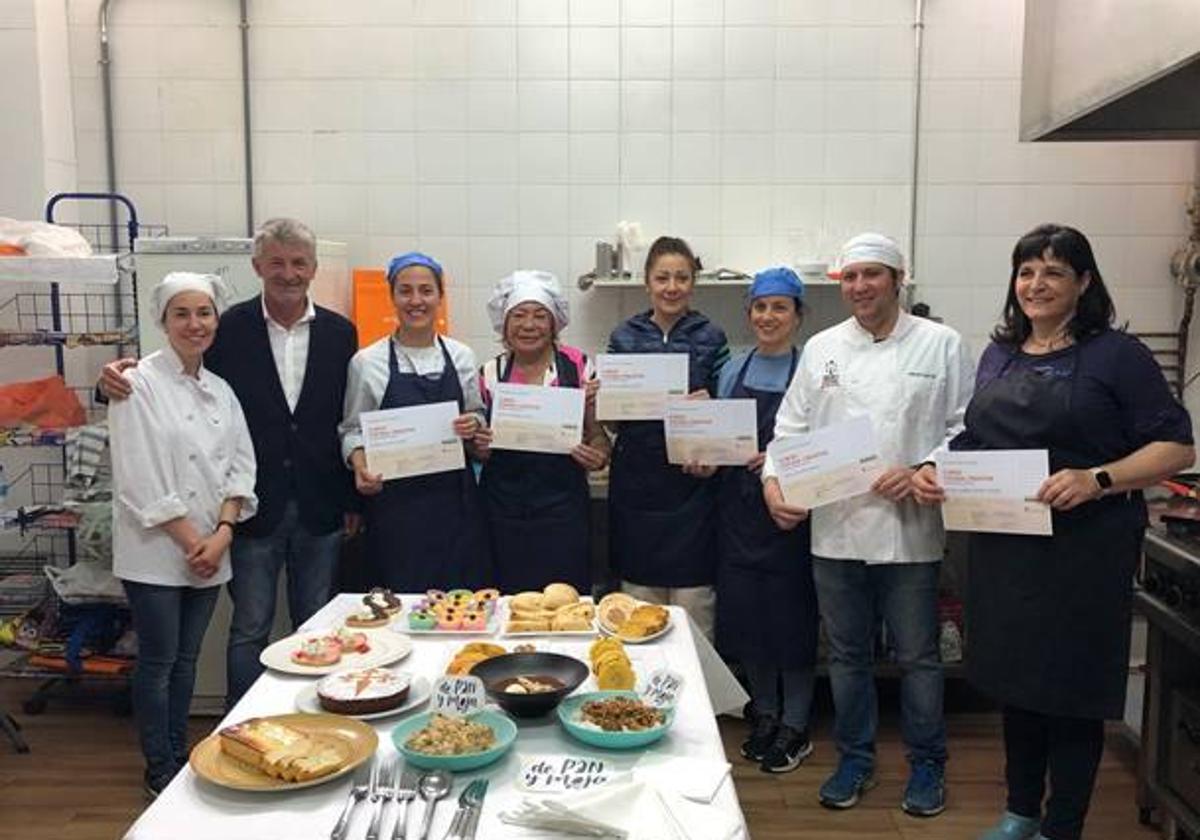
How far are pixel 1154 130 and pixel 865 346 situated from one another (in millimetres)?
1029

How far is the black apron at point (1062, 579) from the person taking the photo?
7.47 feet

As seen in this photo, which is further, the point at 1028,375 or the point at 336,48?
the point at 336,48

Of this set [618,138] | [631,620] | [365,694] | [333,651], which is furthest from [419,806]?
[618,138]

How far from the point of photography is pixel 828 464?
2609 mm

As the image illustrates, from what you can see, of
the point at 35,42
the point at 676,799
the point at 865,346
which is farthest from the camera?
the point at 35,42

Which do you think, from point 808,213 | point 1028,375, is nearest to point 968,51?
point 808,213

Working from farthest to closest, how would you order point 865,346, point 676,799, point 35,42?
point 35,42 → point 865,346 → point 676,799

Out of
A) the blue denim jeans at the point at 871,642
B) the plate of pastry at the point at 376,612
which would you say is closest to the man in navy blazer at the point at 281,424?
the plate of pastry at the point at 376,612

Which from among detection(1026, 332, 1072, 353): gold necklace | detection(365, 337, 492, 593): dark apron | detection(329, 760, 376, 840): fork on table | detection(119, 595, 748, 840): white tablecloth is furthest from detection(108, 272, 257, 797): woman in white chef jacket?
detection(1026, 332, 1072, 353): gold necklace

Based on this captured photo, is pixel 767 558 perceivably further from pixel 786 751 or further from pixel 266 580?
pixel 266 580

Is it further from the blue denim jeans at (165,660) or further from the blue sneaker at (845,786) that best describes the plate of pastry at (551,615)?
the blue sneaker at (845,786)

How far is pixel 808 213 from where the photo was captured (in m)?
4.23

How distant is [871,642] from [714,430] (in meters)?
0.78

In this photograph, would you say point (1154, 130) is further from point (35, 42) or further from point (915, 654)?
point (35, 42)
